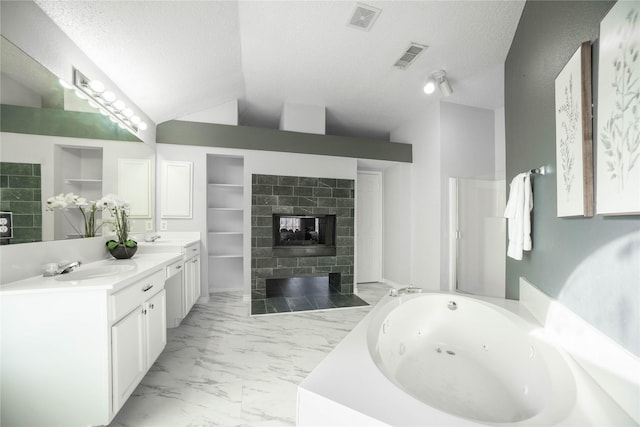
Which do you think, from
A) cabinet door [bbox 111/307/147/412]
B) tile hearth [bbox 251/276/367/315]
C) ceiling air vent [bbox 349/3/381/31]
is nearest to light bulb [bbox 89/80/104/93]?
cabinet door [bbox 111/307/147/412]

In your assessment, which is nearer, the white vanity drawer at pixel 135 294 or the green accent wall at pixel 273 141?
the white vanity drawer at pixel 135 294

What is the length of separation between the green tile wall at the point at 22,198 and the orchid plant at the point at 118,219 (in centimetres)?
58

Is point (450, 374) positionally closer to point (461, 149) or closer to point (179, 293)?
point (179, 293)

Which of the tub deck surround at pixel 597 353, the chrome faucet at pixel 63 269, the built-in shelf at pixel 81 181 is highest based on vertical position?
the built-in shelf at pixel 81 181

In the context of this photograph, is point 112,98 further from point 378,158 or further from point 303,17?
point 378,158

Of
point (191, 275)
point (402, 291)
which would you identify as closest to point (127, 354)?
point (191, 275)

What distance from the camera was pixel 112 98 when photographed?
6.50 feet

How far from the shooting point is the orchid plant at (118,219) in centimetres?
200

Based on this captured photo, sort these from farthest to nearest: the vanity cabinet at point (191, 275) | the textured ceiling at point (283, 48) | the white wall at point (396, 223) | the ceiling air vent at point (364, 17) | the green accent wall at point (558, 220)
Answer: the white wall at point (396, 223)
the vanity cabinet at point (191, 275)
the ceiling air vent at point (364, 17)
the textured ceiling at point (283, 48)
the green accent wall at point (558, 220)

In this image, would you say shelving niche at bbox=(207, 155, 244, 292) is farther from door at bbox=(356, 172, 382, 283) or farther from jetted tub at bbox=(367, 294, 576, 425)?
jetted tub at bbox=(367, 294, 576, 425)

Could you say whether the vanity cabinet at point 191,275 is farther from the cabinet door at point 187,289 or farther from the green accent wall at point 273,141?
the green accent wall at point 273,141

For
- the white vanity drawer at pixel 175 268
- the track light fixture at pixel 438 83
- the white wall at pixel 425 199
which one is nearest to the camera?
the white vanity drawer at pixel 175 268

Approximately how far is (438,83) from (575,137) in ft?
6.76

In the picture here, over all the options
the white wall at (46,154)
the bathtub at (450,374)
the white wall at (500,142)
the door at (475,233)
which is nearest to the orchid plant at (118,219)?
the white wall at (46,154)
